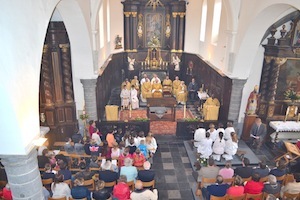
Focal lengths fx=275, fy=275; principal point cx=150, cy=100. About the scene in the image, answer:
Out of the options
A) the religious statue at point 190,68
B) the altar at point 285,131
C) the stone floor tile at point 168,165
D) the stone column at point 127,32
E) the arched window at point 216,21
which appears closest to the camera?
the stone floor tile at point 168,165

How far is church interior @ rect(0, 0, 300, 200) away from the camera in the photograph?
527cm

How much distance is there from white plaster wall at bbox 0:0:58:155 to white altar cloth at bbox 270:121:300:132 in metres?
9.77

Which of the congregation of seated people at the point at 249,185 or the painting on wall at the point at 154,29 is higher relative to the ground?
the painting on wall at the point at 154,29

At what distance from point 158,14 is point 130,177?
582 inches

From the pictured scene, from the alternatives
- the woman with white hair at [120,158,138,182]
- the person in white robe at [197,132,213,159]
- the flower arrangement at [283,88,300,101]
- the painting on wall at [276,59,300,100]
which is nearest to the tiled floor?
the person in white robe at [197,132,213,159]

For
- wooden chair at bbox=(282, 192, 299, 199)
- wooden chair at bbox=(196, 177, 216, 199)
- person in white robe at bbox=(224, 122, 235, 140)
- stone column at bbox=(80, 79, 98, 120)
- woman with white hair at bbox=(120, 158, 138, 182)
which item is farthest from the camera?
stone column at bbox=(80, 79, 98, 120)

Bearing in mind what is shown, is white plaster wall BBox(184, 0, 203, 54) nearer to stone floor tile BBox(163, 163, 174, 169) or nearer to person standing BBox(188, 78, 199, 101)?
person standing BBox(188, 78, 199, 101)

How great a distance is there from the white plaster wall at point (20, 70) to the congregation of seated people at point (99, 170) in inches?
77.9

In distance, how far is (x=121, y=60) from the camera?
65.6 feet

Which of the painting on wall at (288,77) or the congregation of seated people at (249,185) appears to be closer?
the congregation of seated people at (249,185)

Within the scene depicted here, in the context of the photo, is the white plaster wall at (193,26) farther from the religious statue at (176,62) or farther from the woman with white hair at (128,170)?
the woman with white hair at (128,170)

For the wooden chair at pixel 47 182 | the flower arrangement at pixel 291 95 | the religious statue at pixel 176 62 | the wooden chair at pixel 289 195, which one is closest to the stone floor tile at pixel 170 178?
the wooden chair at pixel 289 195

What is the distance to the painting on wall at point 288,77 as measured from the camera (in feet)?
37.9

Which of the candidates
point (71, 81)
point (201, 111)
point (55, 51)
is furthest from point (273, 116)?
point (55, 51)
